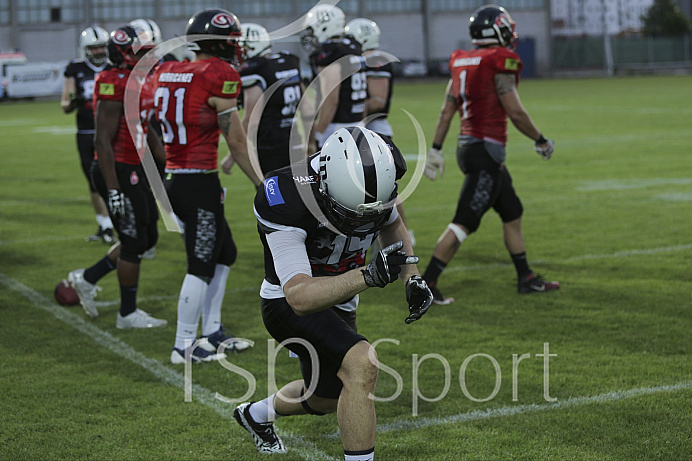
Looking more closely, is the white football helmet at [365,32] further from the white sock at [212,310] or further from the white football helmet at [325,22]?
the white sock at [212,310]

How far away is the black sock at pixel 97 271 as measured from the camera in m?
7.26

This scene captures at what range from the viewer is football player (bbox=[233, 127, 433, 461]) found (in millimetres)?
3537

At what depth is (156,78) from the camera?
6125 mm

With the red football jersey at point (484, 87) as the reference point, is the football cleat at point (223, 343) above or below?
below

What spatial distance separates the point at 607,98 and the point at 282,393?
30.1 m

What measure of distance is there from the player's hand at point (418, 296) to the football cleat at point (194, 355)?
2789 millimetres

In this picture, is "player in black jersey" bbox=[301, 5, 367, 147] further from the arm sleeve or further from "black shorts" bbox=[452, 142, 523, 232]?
the arm sleeve

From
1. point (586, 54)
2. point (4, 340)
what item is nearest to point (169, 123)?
point (4, 340)

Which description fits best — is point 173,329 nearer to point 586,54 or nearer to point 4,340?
point 4,340

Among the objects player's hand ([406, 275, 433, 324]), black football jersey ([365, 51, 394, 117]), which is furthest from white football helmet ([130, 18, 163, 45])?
player's hand ([406, 275, 433, 324])

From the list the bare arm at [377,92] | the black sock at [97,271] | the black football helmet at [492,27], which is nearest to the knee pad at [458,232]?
the black football helmet at [492,27]

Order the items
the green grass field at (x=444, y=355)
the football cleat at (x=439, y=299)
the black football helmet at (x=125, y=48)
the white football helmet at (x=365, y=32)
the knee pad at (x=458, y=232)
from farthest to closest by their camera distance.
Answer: the white football helmet at (x=365, y=32), the knee pad at (x=458, y=232), the football cleat at (x=439, y=299), the black football helmet at (x=125, y=48), the green grass field at (x=444, y=355)

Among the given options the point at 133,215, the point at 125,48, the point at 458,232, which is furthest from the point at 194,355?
the point at 458,232

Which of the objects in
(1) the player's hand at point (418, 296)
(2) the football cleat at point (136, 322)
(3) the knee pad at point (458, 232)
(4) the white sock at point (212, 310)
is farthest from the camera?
(3) the knee pad at point (458, 232)
